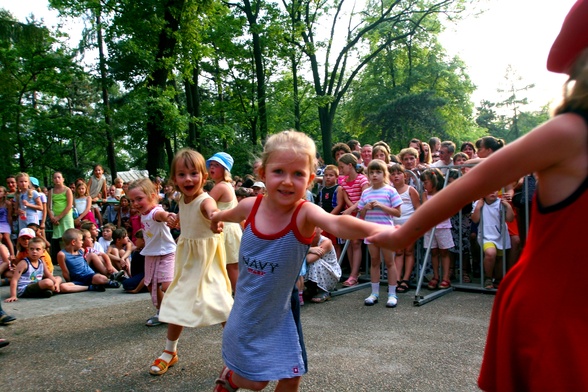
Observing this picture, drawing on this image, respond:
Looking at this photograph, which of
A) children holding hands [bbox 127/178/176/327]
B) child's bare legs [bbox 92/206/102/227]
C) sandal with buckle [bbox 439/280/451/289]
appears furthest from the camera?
child's bare legs [bbox 92/206/102/227]

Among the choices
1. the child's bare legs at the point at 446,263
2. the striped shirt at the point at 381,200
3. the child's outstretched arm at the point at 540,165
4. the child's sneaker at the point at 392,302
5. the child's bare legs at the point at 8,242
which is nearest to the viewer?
the child's outstretched arm at the point at 540,165

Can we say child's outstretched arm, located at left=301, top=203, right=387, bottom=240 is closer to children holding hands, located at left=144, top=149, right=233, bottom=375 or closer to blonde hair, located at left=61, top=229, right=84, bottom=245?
children holding hands, located at left=144, top=149, right=233, bottom=375

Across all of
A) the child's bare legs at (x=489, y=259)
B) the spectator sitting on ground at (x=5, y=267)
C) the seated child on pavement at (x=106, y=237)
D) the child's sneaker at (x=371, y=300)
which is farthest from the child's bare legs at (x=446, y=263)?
the spectator sitting on ground at (x=5, y=267)

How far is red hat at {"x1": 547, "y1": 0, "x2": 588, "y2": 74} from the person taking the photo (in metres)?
1.30

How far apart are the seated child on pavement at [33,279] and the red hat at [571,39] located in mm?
7316

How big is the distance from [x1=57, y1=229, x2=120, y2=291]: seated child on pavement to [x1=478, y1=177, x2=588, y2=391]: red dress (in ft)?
23.4

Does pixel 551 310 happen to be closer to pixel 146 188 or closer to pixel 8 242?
pixel 146 188

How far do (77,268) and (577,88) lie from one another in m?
7.78

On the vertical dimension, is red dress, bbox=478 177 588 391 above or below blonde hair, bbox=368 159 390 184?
below

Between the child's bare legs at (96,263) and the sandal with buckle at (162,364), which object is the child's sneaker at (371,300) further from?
the child's bare legs at (96,263)

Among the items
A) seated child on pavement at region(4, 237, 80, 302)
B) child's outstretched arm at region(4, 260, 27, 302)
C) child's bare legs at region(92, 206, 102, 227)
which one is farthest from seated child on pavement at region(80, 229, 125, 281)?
child's bare legs at region(92, 206, 102, 227)

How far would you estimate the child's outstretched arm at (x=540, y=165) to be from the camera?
1.28 meters

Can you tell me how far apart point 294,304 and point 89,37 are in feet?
68.8

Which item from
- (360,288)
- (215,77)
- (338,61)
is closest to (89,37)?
(215,77)
